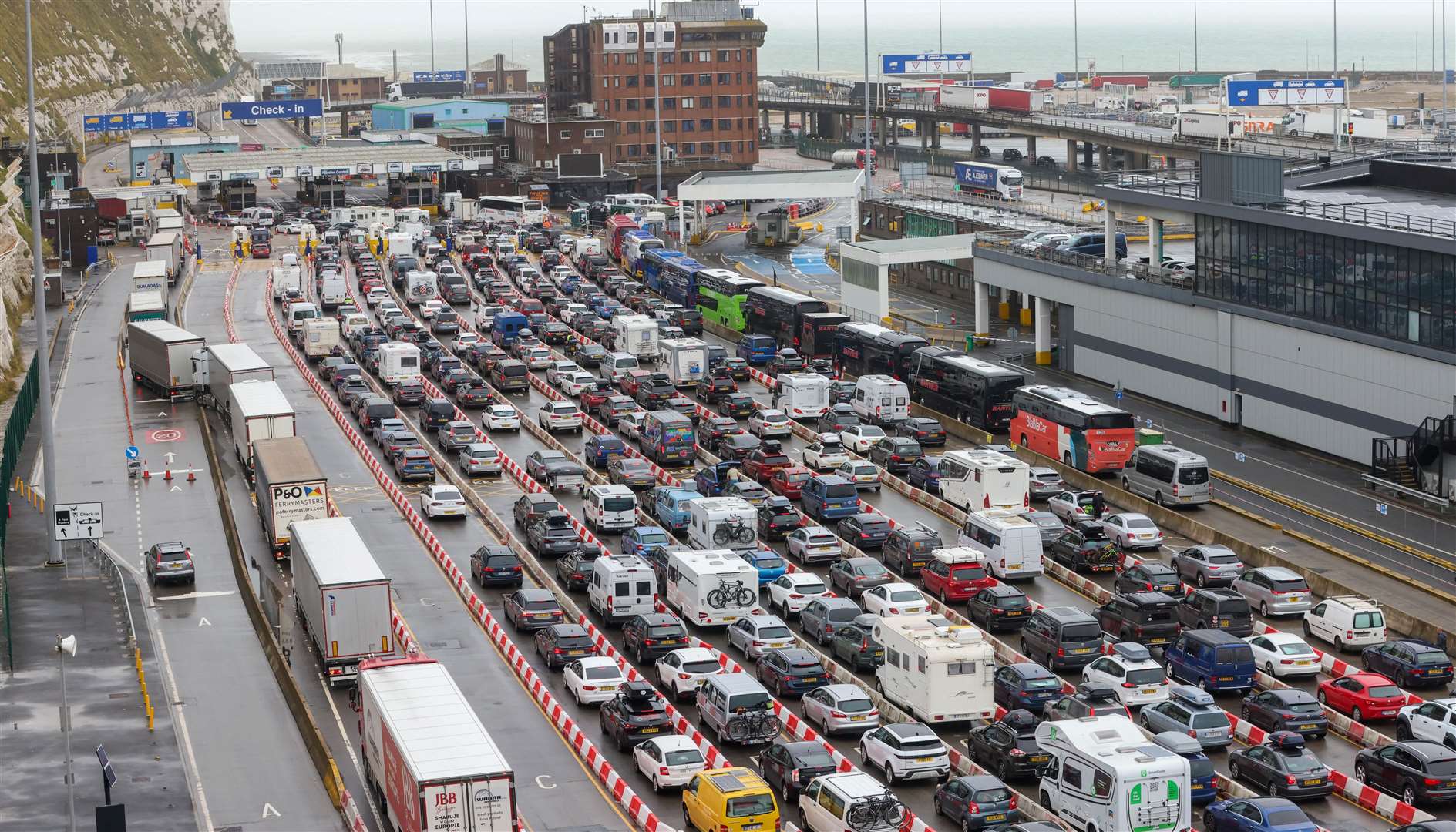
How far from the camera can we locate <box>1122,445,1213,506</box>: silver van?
64125mm

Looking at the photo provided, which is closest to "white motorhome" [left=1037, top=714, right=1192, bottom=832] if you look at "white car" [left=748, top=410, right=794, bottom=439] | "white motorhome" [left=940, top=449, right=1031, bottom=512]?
"white motorhome" [left=940, top=449, right=1031, bottom=512]

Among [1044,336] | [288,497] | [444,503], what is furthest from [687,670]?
[1044,336]

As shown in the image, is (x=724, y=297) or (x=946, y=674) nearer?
(x=946, y=674)

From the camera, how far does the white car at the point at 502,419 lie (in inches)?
3110

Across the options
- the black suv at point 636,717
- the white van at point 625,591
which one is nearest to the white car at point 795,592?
the white van at point 625,591

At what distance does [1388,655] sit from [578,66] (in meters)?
154

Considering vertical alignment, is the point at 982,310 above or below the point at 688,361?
above

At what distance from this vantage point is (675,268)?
112500 mm

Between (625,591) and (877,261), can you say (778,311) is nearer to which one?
(877,261)

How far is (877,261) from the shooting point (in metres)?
99.2

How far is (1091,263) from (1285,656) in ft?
135

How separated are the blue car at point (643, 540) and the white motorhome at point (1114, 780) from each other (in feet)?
70.0

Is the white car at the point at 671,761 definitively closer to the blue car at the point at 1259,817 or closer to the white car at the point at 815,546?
the blue car at the point at 1259,817

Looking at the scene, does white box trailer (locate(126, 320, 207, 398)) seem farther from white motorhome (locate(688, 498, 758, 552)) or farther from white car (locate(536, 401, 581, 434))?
white motorhome (locate(688, 498, 758, 552))
